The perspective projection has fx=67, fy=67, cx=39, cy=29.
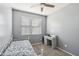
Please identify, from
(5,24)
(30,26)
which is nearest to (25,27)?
(30,26)

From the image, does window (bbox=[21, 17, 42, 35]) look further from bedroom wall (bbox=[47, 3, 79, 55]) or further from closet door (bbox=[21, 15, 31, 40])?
bedroom wall (bbox=[47, 3, 79, 55])

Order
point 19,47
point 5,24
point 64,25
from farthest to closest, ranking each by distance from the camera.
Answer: point 64,25, point 19,47, point 5,24

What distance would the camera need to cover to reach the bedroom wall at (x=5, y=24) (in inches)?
31.1

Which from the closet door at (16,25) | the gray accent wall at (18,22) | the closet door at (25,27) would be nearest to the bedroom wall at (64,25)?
the gray accent wall at (18,22)

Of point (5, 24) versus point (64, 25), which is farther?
point (64, 25)

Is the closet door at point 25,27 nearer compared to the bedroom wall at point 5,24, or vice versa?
the bedroom wall at point 5,24

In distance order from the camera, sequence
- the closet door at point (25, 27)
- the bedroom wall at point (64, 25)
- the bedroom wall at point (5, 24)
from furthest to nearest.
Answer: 1. the bedroom wall at point (64, 25)
2. the closet door at point (25, 27)
3. the bedroom wall at point (5, 24)

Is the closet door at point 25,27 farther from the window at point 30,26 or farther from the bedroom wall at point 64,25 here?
the bedroom wall at point 64,25

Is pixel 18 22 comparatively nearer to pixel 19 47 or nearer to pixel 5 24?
pixel 5 24

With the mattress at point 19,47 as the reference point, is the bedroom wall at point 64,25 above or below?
above

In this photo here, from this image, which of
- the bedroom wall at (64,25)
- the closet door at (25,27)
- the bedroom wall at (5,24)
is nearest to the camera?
the bedroom wall at (5,24)

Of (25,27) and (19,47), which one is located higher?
(25,27)

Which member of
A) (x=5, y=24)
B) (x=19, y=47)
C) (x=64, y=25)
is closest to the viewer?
(x=5, y=24)

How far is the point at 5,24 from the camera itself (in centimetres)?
84
